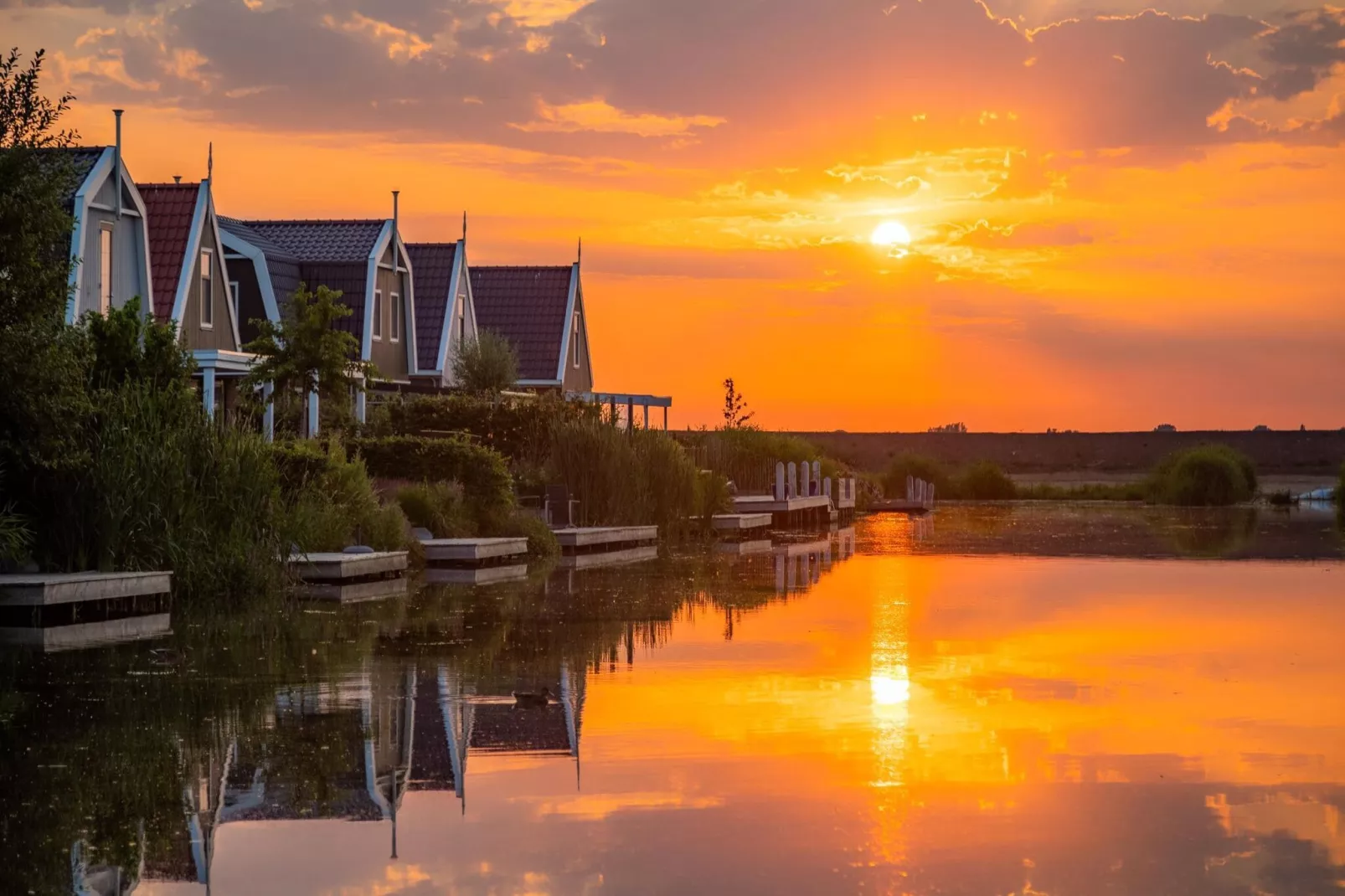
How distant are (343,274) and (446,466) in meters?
17.5

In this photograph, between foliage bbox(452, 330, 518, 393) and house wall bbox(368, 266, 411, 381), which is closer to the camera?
house wall bbox(368, 266, 411, 381)

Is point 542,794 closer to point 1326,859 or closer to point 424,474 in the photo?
point 1326,859

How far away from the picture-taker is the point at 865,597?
845 inches

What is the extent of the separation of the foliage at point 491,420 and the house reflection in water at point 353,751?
2233cm

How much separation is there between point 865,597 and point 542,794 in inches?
509

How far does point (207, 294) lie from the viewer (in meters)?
36.0

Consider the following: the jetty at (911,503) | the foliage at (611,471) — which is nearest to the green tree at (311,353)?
the foliage at (611,471)

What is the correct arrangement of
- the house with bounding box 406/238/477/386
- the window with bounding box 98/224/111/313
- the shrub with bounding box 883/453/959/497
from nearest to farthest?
the window with bounding box 98/224/111/313, the house with bounding box 406/238/477/386, the shrub with bounding box 883/453/959/497

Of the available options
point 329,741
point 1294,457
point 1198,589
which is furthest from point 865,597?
point 1294,457

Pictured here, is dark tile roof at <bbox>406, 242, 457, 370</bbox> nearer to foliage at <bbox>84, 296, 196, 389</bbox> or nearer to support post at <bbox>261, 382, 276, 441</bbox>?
support post at <bbox>261, 382, 276, 441</bbox>

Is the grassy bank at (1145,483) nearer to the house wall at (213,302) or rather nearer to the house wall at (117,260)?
the house wall at (213,302)

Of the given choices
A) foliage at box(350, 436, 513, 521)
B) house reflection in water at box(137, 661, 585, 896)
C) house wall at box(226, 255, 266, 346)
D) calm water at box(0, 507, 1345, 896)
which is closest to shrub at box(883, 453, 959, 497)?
house wall at box(226, 255, 266, 346)

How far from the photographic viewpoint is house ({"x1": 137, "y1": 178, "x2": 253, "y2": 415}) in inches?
1353

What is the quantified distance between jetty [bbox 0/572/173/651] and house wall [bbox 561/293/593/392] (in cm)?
3771
